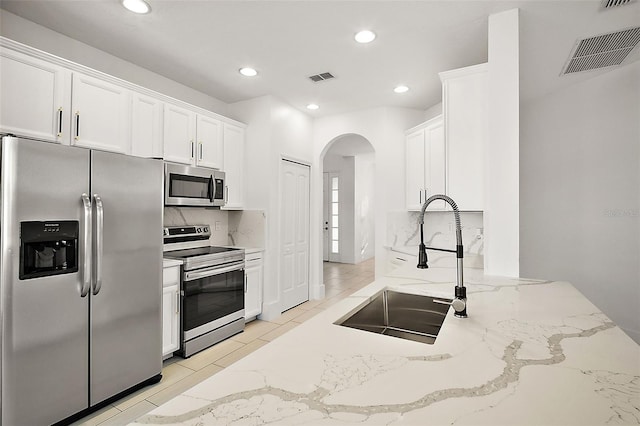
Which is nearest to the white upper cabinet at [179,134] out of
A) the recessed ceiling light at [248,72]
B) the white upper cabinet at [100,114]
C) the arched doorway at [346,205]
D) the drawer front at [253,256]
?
the white upper cabinet at [100,114]

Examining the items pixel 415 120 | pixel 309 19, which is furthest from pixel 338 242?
pixel 309 19

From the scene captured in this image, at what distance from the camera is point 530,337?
1.07 metres

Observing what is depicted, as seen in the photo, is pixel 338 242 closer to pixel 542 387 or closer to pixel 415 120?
pixel 415 120

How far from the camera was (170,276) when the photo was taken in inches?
106

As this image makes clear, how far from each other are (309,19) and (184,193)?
6.20 feet

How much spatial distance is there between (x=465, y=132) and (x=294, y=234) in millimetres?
2494

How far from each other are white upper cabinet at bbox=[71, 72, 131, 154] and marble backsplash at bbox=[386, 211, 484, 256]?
3052 mm

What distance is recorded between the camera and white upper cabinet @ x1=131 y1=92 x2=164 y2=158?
272cm

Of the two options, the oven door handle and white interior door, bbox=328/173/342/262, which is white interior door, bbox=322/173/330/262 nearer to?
white interior door, bbox=328/173/342/262

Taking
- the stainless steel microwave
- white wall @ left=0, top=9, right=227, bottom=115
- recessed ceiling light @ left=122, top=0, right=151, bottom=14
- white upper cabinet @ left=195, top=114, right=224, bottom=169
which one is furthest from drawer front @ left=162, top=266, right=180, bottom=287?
recessed ceiling light @ left=122, top=0, right=151, bottom=14

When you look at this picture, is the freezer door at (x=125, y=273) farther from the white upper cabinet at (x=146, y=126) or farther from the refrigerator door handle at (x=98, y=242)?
the white upper cabinet at (x=146, y=126)

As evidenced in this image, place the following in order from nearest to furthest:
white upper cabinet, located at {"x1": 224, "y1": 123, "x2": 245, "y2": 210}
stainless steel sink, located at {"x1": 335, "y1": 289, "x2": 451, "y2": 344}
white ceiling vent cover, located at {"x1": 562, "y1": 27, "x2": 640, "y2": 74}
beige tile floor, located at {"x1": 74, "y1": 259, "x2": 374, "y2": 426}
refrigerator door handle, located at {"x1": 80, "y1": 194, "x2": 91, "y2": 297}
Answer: stainless steel sink, located at {"x1": 335, "y1": 289, "x2": 451, "y2": 344} < refrigerator door handle, located at {"x1": 80, "y1": 194, "x2": 91, "y2": 297} < beige tile floor, located at {"x1": 74, "y1": 259, "x2": 374, "y2": 426} < white ceiling vent cover, located at {"x1": 562, "y1": 27, "x2": 640, "y2": 74} < white upper cabinet, located at {"x1": 224, "y1": 123, "x2": 245, "y2": 210}

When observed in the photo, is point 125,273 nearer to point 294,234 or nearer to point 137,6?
point 137,6

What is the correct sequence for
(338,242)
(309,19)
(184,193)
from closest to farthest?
1. (309,19)
2. (184,193)
3. (338,242)
